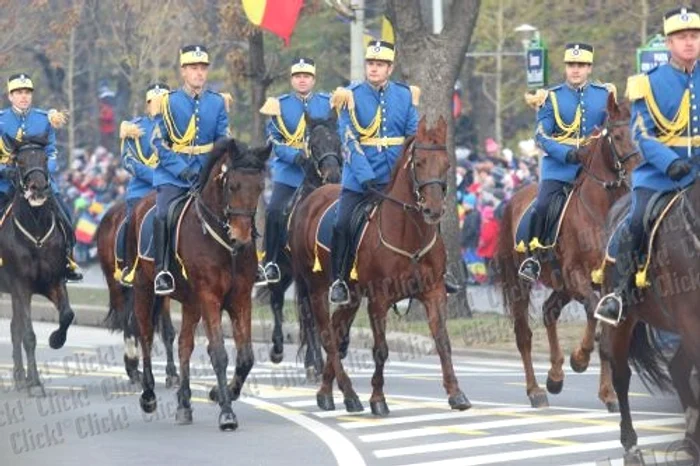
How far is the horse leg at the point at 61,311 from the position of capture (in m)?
21.8

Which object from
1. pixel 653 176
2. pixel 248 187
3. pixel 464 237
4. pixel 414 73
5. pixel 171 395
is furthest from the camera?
pixel 464 237

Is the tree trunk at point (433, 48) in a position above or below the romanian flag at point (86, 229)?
above

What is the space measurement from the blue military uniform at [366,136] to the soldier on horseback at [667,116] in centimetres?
463

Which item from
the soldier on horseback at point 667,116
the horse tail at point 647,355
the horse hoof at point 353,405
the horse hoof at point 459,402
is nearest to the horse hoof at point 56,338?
the horse hoof at point 353,405

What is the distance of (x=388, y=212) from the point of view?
714 inches

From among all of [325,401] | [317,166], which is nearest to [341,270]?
[325,401]

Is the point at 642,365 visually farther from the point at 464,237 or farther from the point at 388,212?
the point at 464,237

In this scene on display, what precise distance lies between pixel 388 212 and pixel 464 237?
18.0 m

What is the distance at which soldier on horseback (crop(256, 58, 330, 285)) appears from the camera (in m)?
22.3

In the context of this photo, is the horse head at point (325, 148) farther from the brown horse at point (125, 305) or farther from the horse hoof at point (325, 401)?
the horse hoof at point (325, 401)

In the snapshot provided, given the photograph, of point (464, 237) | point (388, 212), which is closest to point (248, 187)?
point (388, 212)

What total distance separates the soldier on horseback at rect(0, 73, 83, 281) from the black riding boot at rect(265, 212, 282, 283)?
1968 millimetres

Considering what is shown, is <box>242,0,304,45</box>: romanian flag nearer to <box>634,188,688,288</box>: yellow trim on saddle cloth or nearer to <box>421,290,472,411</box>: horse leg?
<box>421,290,472,411</box>: horse leg

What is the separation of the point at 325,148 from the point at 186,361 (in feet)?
13.9
